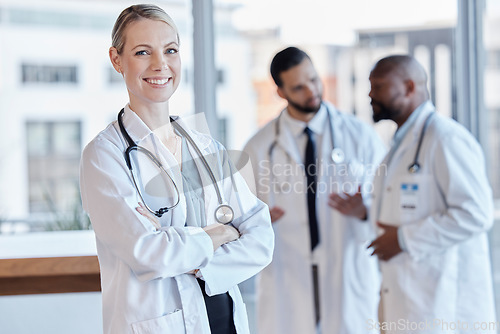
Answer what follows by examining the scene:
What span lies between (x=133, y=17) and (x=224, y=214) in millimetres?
482

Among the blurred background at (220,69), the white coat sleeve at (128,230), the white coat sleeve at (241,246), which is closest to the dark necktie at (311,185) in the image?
the blurred background at (220,69)

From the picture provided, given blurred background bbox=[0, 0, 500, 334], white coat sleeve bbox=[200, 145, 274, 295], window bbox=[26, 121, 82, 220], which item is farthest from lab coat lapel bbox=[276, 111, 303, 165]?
window bbox=[26, 121, 82, 220]

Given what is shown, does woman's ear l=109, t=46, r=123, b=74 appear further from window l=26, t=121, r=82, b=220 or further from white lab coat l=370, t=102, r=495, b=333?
window l=26, t=121, r=82, b=220

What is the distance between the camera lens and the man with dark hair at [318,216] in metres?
2.48

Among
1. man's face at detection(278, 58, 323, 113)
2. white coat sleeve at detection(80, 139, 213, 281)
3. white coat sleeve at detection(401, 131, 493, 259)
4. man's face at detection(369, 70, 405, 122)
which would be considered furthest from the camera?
man's face at detection(278, 58, 323, 113)

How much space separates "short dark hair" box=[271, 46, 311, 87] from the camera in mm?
2254

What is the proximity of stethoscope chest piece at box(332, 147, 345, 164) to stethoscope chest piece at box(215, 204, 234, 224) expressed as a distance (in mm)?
1202

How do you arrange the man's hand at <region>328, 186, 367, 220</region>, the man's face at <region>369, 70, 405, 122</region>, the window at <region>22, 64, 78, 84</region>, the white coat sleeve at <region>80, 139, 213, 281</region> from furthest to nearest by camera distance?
the window at <region>22, 64, 78, 84</region>, the man's hand at <region>328, 186, 367, 220</region>, the man's face at <region>369, 70, 405, 122</region>, the white coat sleeve at <region>80, 139, 213, 281</region>

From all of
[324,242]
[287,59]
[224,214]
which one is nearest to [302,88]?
[287,59]

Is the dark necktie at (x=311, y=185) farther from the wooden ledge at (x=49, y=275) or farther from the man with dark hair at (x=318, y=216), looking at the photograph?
the wooden ledge at (x=49, y=275)

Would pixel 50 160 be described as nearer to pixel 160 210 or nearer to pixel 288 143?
pixel 288 143

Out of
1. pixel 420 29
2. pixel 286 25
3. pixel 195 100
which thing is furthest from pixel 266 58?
pixel 420 29

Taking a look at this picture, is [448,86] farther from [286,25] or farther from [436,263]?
[436,263]

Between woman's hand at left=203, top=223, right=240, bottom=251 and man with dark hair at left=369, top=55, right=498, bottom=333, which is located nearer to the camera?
woman's hand at left=203, top=223, right=240, bottom=251
